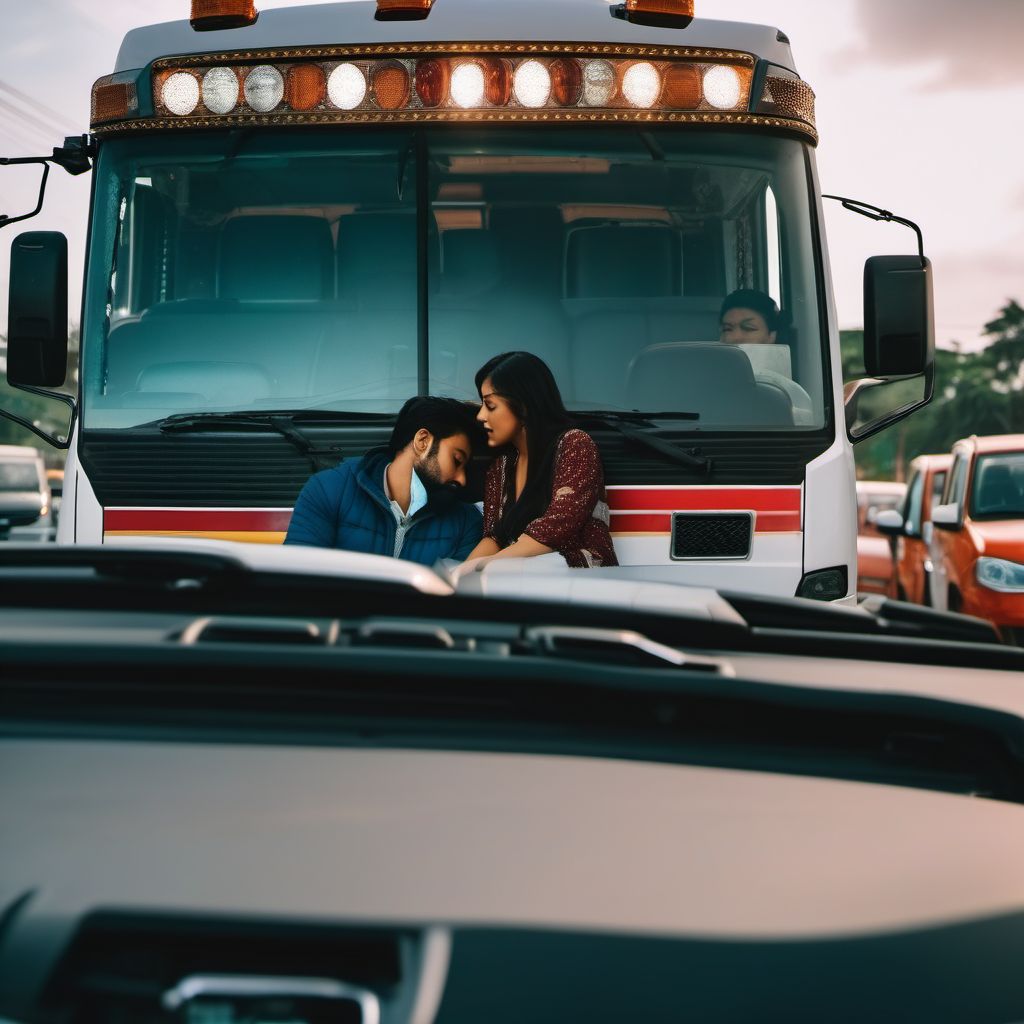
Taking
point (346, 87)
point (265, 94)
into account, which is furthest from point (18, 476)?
point (346, 87)

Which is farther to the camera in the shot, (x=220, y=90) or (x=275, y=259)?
(x=275, y=259)

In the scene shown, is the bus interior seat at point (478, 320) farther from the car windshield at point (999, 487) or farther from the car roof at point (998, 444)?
the car roof at point (998, 444)

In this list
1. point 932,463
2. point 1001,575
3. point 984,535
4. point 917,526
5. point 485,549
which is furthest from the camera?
point 932,463

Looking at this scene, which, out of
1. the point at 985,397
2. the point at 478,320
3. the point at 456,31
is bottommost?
the point at 478,320

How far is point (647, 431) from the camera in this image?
4738 millimetres

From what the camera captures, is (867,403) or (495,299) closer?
(495,299)

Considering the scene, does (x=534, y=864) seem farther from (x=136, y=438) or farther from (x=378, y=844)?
(x=136, y=438)

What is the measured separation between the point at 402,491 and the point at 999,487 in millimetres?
7860

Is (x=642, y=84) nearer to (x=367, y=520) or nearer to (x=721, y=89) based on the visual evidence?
(x=721, y=89)

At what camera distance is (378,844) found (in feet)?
3.84

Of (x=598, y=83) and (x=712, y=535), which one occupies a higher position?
(x=598, y=83)

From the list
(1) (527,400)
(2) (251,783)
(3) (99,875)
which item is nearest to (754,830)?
(2) (251,783)

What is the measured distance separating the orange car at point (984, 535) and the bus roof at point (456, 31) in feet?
20.6

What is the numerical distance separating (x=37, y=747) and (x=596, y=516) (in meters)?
3.50
